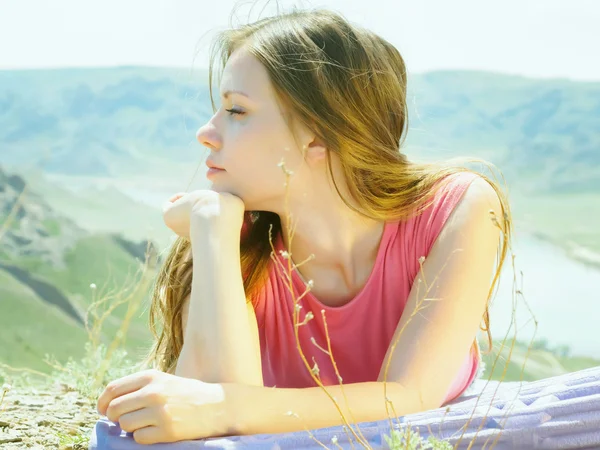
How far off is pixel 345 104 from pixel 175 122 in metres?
5.41

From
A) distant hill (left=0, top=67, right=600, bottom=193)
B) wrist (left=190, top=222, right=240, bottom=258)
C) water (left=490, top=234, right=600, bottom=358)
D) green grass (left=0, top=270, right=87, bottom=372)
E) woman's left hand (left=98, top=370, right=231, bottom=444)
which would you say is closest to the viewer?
woman's left hand (left=98, top=370, right=231, bottom=444)

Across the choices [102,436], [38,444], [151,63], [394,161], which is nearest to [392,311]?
[394,161]

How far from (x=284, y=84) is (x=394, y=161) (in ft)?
1.31

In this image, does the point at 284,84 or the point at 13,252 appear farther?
the point at 13,252

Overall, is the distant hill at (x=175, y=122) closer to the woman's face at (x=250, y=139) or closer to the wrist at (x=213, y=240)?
the woman's face at (x=250, y=139)

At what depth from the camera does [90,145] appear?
7.56 meters

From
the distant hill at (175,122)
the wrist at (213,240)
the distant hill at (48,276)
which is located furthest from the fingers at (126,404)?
the distant hill at (175,122)

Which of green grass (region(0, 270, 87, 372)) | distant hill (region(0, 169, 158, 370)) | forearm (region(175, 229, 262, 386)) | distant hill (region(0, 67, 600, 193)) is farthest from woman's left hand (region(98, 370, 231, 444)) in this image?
distant hill (region(0, 67, 600, 193))

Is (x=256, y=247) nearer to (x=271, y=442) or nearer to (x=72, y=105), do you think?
(x=271, y=442)

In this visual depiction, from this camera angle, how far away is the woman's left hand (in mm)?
1855

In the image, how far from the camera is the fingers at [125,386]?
192 centimetres

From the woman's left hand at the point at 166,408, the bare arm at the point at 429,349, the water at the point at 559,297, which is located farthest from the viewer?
the water at the point at 559,297

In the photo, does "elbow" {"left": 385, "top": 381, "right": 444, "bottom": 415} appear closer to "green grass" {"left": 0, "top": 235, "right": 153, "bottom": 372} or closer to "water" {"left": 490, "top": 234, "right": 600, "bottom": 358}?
"green grass" {"left": 0, "top": 235, "right": 153, "bottom": 372}

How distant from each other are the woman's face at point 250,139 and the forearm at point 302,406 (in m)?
0.59
